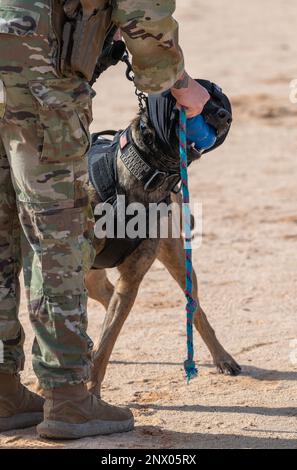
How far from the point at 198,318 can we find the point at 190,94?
62.2 inches

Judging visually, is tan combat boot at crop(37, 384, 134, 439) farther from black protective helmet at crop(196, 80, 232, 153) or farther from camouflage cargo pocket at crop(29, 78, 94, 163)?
black protective helmet at crop(196, 80, 232, 153)

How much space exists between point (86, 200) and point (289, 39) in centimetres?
1177

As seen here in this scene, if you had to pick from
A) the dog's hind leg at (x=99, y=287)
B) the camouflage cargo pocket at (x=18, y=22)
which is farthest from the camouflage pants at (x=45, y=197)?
the dog's hind leg at (x=99, y=287)

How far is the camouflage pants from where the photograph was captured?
4.19m

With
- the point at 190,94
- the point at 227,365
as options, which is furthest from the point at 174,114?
the point at 227,365

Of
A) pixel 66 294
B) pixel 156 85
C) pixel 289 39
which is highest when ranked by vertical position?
pixel 156 85

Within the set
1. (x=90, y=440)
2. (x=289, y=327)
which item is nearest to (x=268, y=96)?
(x=289, y=327)

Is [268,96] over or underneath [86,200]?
underneath

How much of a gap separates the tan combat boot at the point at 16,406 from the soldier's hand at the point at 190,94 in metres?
1.37

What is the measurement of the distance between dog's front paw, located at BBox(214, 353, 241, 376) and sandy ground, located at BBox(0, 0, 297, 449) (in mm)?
42

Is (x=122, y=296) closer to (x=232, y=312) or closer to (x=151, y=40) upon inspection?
(x=232, y=312)

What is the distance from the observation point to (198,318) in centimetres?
576

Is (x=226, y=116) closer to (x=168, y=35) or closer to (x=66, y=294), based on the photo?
(x=168, y=35)
